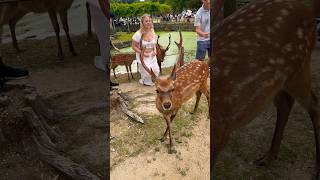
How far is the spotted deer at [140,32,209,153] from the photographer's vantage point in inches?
105

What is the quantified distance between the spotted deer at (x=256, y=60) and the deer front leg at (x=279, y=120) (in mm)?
312

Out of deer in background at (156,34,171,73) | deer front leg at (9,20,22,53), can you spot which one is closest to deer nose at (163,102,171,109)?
deer in background at (156,34,171,73)

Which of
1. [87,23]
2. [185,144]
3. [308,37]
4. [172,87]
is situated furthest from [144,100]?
[308,37]

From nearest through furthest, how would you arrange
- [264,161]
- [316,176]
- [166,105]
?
[166,105], [316,176], [264,161]

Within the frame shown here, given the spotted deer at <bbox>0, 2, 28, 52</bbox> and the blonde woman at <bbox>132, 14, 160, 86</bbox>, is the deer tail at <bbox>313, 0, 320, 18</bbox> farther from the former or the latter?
the spotted deer at <bbox>0, 2, 28, 52</bbox>

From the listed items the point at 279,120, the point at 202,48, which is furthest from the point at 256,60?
the point at 279,120

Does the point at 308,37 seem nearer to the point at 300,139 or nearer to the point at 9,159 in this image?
the point at 300,139

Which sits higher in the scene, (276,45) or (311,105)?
(276,45)

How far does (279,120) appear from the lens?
3787 millimetres

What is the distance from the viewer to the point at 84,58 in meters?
2.83

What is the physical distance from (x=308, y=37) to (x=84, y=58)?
1.68 m

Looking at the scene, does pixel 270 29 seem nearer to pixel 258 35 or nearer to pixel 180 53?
pixel 258 35

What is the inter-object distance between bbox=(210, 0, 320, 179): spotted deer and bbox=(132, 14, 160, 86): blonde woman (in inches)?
15.3

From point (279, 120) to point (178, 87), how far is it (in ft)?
4.71
